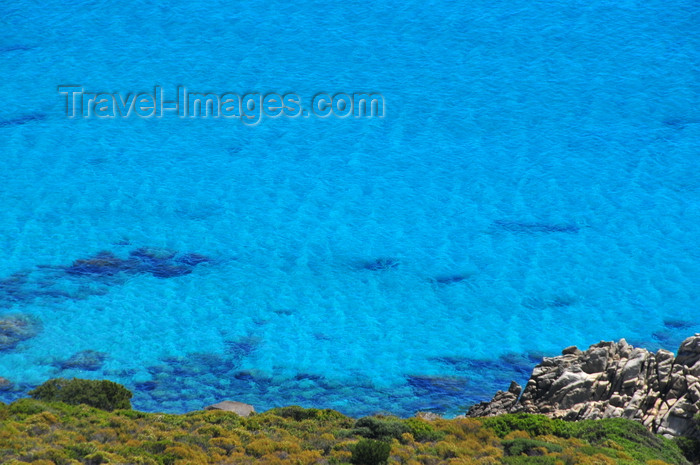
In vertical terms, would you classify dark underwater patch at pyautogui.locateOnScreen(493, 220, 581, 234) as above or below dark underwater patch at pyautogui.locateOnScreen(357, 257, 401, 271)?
above

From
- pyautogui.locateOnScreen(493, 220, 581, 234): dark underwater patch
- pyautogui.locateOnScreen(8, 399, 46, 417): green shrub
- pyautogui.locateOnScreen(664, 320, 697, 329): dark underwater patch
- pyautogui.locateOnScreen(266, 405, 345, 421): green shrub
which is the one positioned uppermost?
pyautogui.locateOnScreen(8, 399, 46, 417): green shrub

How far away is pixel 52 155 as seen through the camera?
3225 cm

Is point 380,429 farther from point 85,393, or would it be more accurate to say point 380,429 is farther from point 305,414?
point 85,393

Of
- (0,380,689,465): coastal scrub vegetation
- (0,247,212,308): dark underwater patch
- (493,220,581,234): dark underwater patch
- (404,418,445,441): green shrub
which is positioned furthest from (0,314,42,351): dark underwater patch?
(493,220,581,234): dark underwater patch

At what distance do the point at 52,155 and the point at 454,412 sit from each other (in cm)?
2028

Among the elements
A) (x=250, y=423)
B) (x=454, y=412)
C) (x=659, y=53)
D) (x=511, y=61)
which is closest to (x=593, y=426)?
(x=454, y=412)

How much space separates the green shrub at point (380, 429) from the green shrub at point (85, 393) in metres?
5.53

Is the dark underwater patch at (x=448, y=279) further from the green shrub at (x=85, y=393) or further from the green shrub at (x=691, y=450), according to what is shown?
the green shrub at (x=85, y=393)

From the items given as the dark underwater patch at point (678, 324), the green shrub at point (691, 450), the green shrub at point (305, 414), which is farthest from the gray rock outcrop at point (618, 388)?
the dark underwater patch at point (678, 324)

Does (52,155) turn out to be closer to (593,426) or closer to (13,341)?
(13,341)

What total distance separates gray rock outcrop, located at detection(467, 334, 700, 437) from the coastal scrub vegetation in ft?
3.01

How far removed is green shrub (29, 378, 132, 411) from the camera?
17.6 meters

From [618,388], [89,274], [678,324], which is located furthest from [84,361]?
[678,324]

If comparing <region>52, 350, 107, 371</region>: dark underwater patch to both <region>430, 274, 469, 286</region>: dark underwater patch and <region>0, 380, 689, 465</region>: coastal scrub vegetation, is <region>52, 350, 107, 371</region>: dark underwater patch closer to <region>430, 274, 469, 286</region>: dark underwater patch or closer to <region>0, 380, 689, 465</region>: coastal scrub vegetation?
<region>0, 380, 689, 465</region>: coastal scrub vegetation
